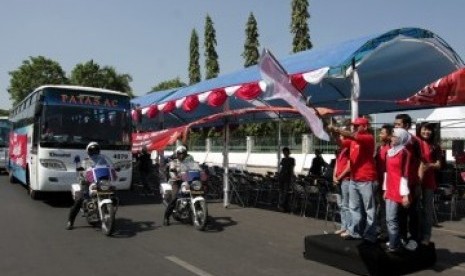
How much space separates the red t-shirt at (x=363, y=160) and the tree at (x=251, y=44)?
40.8m

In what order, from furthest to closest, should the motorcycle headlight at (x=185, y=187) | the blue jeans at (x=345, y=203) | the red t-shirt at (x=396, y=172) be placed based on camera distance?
1. the motorcycle headlight at (x=185, y=187)
2. the blue jeans at (x=345, y=203)
3. the red t-shirt at (x=396, y=172)

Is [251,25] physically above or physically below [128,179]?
above

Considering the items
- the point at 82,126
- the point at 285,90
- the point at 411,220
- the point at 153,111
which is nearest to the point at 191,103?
the point at 82,126

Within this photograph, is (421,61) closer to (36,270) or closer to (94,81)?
(36,270)

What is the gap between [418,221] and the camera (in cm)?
773

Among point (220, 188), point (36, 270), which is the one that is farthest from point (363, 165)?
point (220, 188)

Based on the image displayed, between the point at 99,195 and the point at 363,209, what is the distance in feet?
15.9

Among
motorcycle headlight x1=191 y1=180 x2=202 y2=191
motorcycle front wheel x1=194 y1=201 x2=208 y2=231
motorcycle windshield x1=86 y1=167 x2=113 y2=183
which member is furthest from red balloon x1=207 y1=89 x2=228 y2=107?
motorcycle windshield x1=86 y1=167 x2=113 y2=183

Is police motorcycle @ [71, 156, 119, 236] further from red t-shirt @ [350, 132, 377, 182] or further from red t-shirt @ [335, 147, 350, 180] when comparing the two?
red t-shirt @ [350, 132, 377, 182]

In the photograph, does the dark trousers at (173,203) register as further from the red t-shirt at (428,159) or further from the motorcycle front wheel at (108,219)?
the red t-shirt at (428,159)

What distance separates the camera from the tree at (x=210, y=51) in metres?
55.9

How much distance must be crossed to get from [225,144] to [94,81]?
49651mm

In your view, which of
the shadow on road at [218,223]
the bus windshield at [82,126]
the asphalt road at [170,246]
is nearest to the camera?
the asphalt road at [170,246]

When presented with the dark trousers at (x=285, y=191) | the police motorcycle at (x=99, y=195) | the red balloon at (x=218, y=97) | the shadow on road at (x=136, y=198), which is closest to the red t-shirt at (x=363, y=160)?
the police motorcycle at (x=99, y=195)
